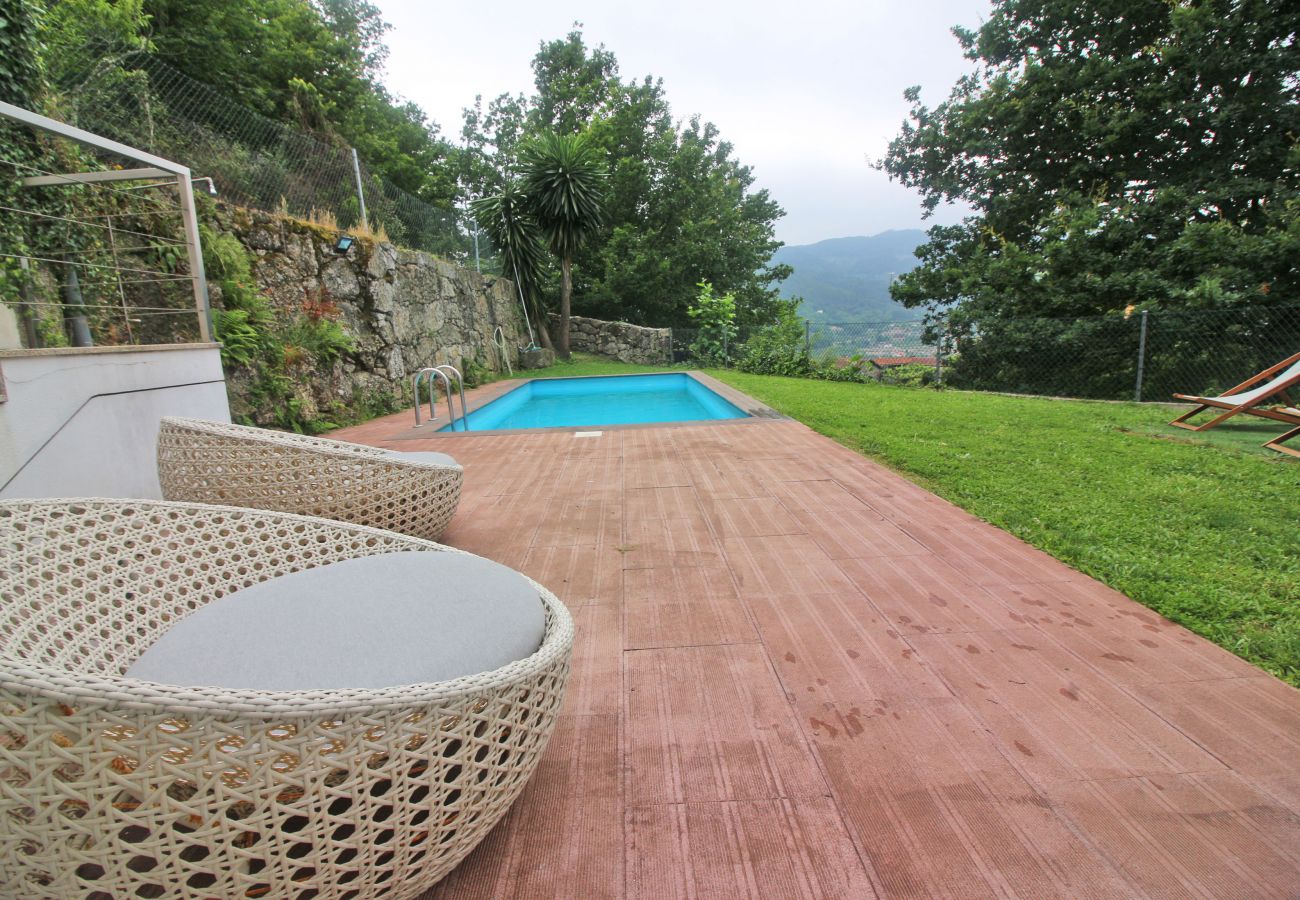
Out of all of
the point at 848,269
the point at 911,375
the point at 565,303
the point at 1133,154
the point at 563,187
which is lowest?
the point at 911,375

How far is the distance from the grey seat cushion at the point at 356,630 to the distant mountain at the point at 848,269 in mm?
55442

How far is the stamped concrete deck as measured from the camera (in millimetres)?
1094

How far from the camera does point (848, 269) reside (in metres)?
129

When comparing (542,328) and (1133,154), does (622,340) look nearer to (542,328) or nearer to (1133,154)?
(542,328)

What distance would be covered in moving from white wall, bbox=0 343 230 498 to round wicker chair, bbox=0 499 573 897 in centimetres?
154

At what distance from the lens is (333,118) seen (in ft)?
57.6

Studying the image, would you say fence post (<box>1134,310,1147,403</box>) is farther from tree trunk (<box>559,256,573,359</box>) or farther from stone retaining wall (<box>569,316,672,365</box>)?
tree trunk (<box>559,256,573,359</box>)

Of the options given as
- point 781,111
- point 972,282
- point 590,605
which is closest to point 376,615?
point 590,605

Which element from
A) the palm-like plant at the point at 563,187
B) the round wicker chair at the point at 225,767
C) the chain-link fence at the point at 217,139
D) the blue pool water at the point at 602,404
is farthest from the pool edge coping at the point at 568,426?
the palm-like plant at the point at 563,187

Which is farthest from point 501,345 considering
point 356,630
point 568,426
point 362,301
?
point 356,630

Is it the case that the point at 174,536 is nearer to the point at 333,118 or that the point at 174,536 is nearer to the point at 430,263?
the point at 430,263

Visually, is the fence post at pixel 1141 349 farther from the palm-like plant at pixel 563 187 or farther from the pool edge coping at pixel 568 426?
the palm-like plant at pixel 563 187

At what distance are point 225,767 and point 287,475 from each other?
1869 mm

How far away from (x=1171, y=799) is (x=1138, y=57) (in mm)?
15566
